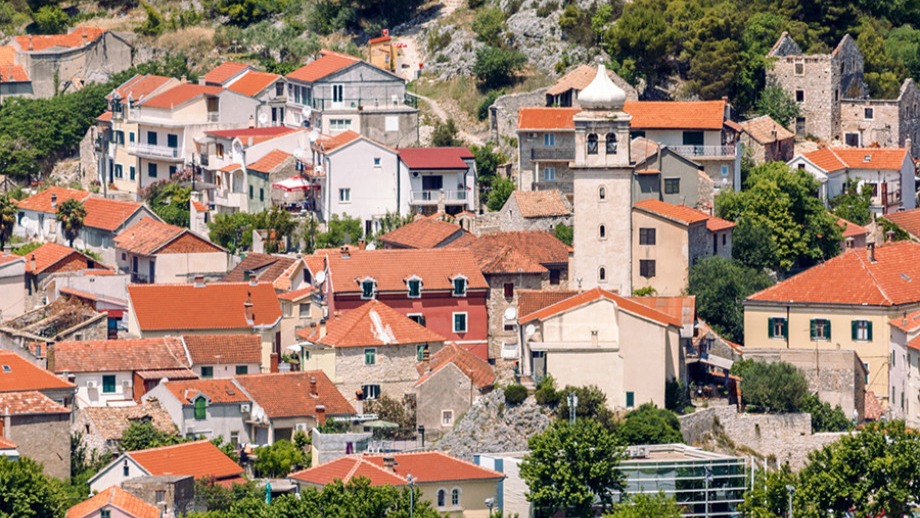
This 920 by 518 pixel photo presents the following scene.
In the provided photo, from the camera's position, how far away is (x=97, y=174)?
136500mm

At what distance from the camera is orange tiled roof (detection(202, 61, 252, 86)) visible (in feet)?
446

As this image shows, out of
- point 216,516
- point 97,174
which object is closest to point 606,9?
point 97,174

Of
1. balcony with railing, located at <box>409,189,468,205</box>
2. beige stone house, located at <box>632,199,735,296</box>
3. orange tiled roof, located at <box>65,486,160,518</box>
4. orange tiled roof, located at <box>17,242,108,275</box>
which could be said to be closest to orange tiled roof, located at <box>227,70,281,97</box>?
orange tiled roof, located at <box>17,242,108,275</box>

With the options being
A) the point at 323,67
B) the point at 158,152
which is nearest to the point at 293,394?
the point at 323,67

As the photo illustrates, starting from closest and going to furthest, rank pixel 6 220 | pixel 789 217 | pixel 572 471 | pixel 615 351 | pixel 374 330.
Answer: pixel 572 471 < pixel 615 351 < pixel 374 330 < pixel 789 217 < pixel 6 220

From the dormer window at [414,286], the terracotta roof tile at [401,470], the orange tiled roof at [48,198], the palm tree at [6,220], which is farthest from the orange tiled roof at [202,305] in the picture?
the palm tree at [6,220]

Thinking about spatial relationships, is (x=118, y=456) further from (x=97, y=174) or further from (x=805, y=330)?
(x=97, y=174)

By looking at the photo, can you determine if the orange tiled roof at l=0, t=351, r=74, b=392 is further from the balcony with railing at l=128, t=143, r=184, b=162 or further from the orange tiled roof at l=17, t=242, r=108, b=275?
the balcony with railing at l=128, t=143, r=184, b=162

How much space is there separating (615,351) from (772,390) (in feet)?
18.4

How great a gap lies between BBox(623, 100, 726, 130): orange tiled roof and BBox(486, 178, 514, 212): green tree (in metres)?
5.69

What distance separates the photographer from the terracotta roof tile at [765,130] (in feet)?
405

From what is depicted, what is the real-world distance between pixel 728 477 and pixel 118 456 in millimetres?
20416

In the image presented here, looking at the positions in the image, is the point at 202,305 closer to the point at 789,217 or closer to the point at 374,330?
the point at 374,330

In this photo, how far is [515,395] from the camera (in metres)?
99.0
